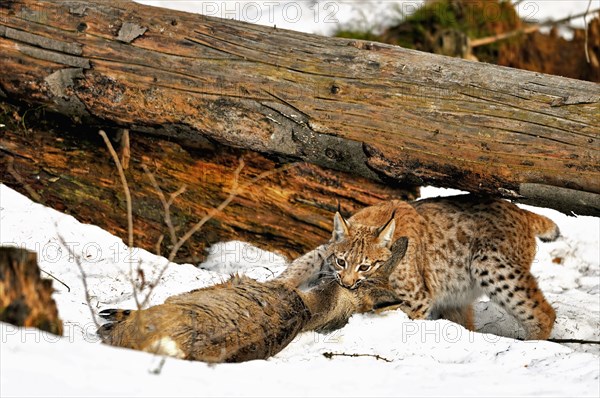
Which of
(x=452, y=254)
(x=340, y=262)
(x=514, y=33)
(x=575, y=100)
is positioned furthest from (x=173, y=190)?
(x=514, y=33)

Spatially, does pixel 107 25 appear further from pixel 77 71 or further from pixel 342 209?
pixel 342 209

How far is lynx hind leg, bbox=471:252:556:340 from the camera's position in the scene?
6.26 metres

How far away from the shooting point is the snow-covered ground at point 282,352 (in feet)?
12.2

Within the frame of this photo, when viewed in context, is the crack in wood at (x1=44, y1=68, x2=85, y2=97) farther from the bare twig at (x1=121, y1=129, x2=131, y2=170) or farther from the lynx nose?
the lynx nose

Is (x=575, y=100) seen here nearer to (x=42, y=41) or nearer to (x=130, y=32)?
(x=130, y=32)

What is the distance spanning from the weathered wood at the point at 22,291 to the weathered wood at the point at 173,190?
2838mm

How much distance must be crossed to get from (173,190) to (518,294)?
2747 mm

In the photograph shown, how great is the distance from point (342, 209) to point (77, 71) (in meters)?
2.27

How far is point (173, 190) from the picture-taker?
7.09 meters

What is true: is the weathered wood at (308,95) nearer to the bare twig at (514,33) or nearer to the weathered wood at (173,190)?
the weathered wood at (173,190)

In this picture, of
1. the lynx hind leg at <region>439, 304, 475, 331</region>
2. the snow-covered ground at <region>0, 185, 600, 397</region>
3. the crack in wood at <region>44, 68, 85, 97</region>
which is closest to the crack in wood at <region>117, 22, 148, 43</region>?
the crack in wood at <region>44, 68, 85, 97</region>

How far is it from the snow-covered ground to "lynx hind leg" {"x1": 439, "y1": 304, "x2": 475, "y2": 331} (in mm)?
140

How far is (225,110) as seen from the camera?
21.2ft

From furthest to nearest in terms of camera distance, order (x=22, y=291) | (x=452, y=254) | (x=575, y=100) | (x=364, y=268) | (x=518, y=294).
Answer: (x=452, y=254) < (x=518, y=294) < (x=364, y=268) < (x=575, y=100) < (x=22, y=291)
